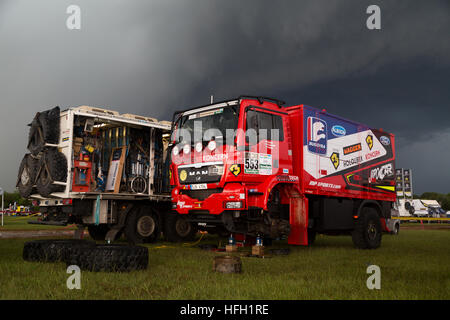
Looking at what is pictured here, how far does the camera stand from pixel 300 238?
32.7 ft

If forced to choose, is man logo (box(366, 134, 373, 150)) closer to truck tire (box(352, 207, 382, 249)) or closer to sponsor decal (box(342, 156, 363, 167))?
sponsor decal (box(342, 156, 363, 167))

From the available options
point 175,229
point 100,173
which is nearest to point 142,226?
point 175,229

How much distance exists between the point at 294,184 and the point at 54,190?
585 cm

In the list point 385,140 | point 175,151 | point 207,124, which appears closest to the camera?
point 207,124

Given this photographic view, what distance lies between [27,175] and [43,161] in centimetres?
96

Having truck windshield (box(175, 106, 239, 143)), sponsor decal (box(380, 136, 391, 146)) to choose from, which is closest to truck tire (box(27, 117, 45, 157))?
truck windshield (box(175, 106, 239, 143))

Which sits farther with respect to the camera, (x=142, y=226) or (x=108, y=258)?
(x=142, y=226)

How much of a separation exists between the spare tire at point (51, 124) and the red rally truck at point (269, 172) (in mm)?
3030

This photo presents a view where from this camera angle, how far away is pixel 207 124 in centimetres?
980

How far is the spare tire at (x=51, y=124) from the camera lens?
10500mm

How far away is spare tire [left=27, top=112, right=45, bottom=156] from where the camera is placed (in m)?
10.7

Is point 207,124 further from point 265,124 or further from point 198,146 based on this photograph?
point 265,124
